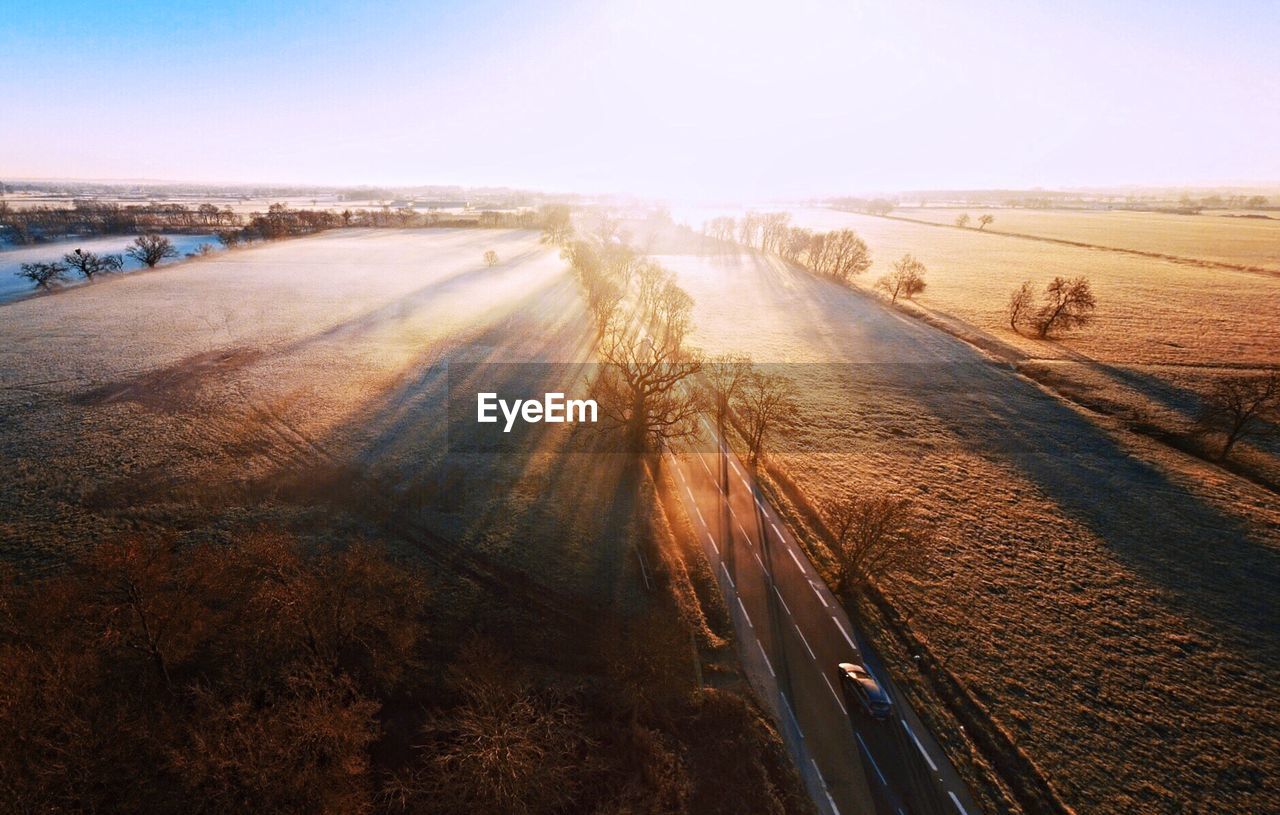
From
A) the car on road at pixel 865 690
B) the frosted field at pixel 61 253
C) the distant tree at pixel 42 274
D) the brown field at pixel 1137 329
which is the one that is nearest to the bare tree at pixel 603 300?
the car on road at pixel 865 690

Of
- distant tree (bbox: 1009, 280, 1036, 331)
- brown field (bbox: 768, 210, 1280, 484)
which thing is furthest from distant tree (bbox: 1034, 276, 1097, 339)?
distant tree (bbox: 1009, 280, 1036, 331)

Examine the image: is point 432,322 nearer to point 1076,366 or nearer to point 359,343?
point 359,343

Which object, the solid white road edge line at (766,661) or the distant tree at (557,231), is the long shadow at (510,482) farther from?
the distant tree at (557,231)

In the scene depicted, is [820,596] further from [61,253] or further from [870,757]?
[61,253]

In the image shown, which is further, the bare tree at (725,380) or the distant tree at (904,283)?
the distant tree at (904,283)

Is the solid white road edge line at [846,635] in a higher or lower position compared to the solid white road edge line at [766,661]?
higher

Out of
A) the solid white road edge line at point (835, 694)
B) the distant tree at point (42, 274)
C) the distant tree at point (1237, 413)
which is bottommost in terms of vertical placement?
the solid white road edge line at point (835, 694)

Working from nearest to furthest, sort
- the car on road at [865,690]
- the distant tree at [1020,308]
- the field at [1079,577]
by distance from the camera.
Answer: the field at [1079,577] → the car on road at [865,690] → the distant tree at [1020,308]

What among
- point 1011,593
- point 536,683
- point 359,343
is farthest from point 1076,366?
point 359,343
